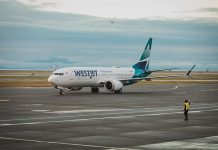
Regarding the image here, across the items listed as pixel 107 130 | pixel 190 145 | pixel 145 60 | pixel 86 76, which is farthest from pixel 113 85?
pixel 190 145

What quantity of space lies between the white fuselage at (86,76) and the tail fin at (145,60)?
361cm

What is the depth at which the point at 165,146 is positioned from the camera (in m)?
20.8

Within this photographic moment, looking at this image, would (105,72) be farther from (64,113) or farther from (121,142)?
(121,142)

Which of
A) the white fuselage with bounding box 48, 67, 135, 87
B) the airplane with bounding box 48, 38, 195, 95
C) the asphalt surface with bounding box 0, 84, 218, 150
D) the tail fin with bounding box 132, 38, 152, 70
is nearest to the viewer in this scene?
the asphalt surface with bounding box 0, 84, 218, 150

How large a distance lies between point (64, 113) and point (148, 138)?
1491 cm

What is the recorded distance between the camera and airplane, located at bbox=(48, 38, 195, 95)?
66688mm

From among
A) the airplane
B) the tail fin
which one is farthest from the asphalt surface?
the tail fin

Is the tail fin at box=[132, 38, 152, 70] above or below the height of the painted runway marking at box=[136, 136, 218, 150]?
above

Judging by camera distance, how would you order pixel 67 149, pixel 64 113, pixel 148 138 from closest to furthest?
pixel 67 149 → pixel 148 138 → pixel 64 113

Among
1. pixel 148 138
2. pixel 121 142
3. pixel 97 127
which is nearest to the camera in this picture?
pixel 121 142

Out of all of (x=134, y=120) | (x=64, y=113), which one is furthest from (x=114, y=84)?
(x=134, y=120)

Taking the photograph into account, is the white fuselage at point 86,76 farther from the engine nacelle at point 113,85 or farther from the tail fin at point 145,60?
the tail fin at point 145,60

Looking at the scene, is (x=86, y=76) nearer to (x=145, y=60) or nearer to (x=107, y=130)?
(x=145, y=60)

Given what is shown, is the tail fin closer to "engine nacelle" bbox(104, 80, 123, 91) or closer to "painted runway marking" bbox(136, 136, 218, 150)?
"engine nacelle" bbox(104, 80, 123, 91)
